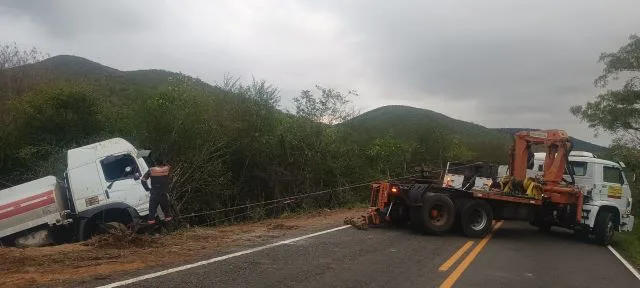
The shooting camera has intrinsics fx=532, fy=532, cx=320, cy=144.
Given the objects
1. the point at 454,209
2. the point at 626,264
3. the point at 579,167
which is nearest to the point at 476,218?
the point at 454,209

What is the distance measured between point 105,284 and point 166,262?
5.39 ft

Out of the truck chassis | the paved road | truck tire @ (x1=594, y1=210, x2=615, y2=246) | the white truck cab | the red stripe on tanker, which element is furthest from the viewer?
the white truck cab

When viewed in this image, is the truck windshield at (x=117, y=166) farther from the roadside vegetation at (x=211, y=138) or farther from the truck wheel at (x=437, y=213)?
the truck wheel at (x=437, y=213)

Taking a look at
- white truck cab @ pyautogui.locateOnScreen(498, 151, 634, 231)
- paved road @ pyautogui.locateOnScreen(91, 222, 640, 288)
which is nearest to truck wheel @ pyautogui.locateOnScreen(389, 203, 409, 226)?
paved road @ pyautogui.locateOnScreen(91, 222, 640, 288)

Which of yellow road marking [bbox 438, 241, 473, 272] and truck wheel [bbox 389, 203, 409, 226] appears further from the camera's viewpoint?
truck wheel [bbox 389, 203, 409, 226]

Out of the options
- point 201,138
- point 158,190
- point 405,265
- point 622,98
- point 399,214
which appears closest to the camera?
point 405,265

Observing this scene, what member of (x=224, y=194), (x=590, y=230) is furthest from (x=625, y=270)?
(x=224, y=194)

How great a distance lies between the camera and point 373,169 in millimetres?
24891

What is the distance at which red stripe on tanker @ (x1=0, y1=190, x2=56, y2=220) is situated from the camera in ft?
39.7

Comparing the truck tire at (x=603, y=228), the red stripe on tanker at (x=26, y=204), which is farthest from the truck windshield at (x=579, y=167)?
the red stripe on tanker at (x=26, y=204)

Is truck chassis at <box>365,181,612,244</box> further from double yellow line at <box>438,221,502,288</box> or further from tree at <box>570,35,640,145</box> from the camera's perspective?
tree at <box>570,35,640,145</box>

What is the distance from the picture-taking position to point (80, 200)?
1278 centimetres

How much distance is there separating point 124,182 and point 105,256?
4.71 metres

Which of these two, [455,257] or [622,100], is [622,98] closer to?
[622,100]
